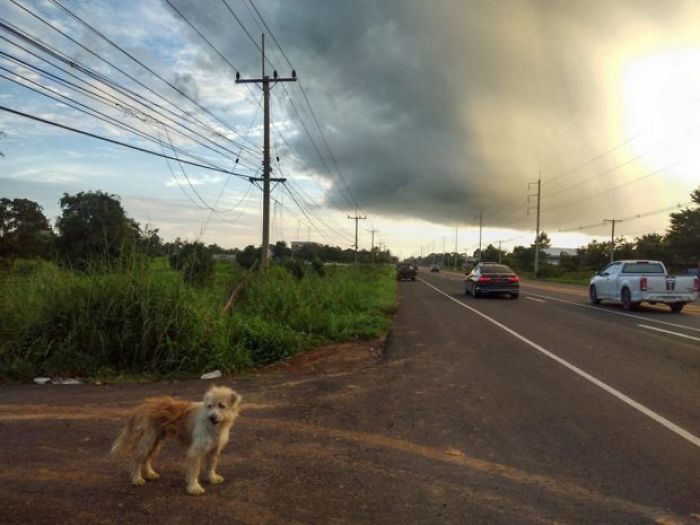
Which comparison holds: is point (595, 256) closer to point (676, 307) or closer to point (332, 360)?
point (676, 307)

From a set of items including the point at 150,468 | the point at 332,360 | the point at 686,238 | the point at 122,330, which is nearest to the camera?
the point at 150,468

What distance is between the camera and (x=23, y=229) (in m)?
64.8

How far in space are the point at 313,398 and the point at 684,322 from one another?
13.8 metres

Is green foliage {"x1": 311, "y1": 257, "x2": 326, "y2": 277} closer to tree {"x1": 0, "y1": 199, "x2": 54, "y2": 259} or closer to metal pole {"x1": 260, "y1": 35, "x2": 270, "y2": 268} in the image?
metal pole {"x1": 260, "y1": 35, "x2": 270, "y2": 268}

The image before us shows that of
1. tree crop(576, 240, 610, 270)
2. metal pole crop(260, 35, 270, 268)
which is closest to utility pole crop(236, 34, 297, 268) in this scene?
metal pole crop(260, 35, 270, 268)

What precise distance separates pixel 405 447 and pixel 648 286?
17.5m

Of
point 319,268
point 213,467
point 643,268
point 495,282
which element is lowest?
point 213,467

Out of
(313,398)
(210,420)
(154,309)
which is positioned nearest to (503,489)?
(210,420)

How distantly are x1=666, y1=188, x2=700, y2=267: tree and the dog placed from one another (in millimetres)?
63430

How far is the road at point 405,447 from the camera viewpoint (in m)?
3.98

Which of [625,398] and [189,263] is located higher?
[189,263]

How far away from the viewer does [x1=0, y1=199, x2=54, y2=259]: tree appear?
59688 millimetres

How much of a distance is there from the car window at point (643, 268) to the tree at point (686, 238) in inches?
1678

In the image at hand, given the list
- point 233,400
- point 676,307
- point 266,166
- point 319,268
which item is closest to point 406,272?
point 319,268
